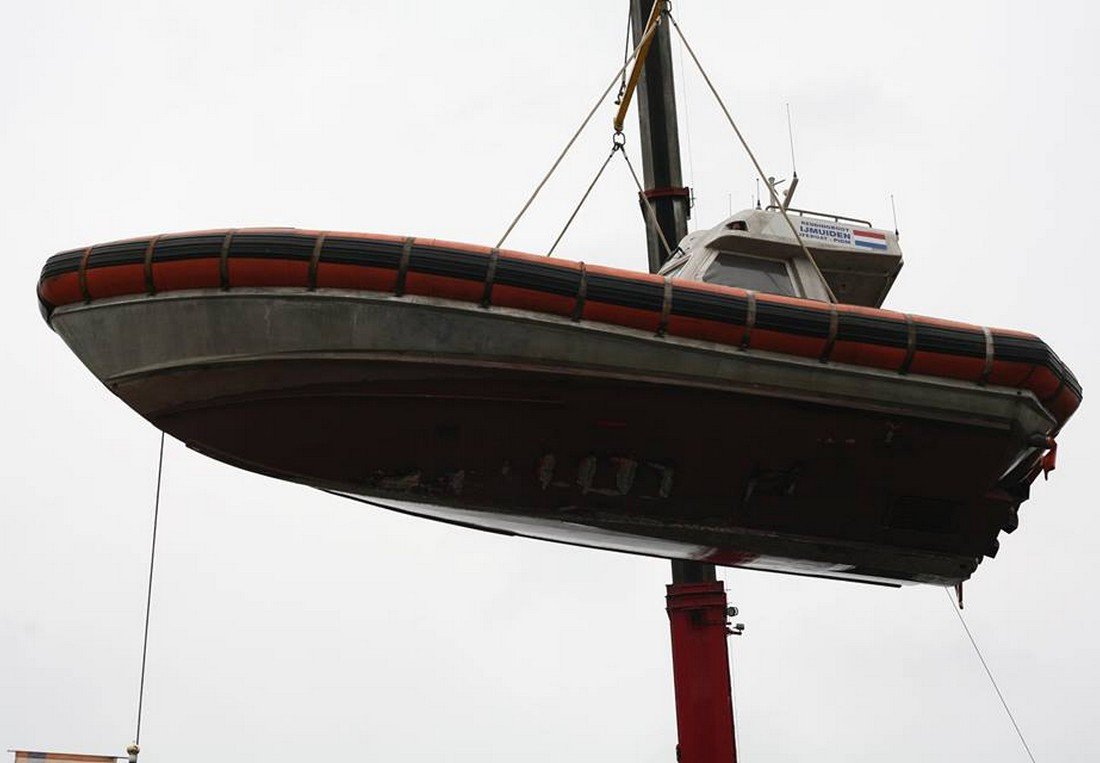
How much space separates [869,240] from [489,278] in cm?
418

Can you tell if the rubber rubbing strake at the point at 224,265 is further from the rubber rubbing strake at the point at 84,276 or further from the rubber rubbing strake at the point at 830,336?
the rubber rubbing strake at the point at 830,336

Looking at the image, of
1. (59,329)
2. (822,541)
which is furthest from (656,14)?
(59,329)

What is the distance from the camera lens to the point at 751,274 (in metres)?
12.4

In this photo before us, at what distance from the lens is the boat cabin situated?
1234cm

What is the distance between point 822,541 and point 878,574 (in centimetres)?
120

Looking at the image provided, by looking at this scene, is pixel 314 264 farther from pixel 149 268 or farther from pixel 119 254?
pixel 119 254

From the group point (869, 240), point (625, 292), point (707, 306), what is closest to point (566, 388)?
point (625, 292)

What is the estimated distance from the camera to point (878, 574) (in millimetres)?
12906

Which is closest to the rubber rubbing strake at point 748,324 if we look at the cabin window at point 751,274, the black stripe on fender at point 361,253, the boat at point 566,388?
the boat at point 566,388

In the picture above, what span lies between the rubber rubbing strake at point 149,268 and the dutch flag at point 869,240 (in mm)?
5787

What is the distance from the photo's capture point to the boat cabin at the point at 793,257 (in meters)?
12.3

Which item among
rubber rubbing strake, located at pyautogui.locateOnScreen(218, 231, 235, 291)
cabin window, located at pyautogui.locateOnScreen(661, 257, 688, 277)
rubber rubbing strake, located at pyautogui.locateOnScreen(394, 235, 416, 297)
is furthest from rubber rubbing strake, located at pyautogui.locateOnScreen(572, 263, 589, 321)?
cabin window, located at pyautogui.locateOnScreen(661, 257, 688, 277)

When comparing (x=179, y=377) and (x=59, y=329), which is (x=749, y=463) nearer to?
(x=179, y=377)

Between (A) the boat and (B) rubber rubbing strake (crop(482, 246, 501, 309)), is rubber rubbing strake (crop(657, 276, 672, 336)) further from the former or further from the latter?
(B) rubber rubbing strake (crop(482, 246, 501, 309))
